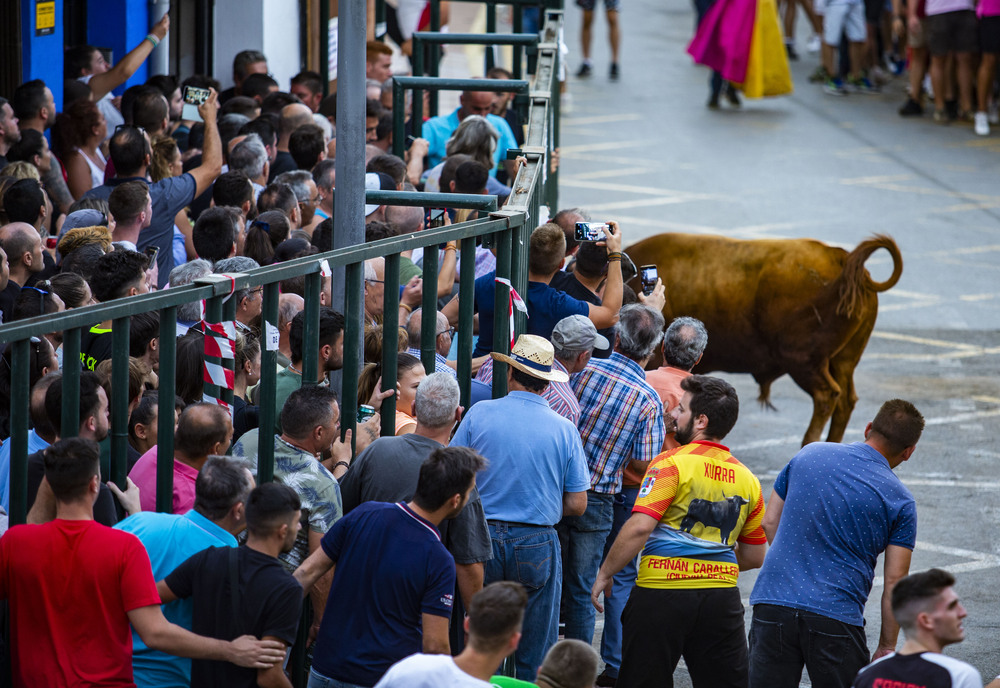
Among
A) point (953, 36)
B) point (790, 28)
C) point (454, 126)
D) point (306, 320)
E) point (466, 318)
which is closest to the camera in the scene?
point (306, 320)

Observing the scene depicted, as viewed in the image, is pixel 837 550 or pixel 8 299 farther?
pixel 8 299

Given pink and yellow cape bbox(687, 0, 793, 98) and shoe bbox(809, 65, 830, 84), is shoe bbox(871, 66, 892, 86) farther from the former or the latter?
pink and yellow cape bbox(687, 0, 793, 98)

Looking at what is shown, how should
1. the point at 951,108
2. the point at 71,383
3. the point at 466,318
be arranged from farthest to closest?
the point at 951,108, the point at 466,318, the point at 71,383

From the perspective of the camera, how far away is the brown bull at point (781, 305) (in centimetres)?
952

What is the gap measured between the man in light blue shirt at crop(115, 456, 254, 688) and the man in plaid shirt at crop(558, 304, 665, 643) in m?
2.35

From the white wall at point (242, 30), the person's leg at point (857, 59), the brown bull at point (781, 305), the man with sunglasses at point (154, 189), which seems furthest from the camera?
the person's leg at point (857, 59)

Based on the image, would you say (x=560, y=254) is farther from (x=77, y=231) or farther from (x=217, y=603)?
(x=217, y=603)

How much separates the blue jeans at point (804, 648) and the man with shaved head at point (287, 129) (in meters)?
5.26

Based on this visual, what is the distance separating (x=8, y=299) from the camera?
570cm

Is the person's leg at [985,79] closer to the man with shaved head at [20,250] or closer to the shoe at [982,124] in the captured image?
the shoe at [982,124]

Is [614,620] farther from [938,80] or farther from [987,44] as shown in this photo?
[938,80]

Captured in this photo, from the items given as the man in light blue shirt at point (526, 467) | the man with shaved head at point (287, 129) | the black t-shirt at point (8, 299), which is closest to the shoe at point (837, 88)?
the man with shaved head at point (287, 129)

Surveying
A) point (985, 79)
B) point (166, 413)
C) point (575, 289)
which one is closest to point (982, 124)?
point (985, 79)

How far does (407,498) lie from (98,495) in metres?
1.09
